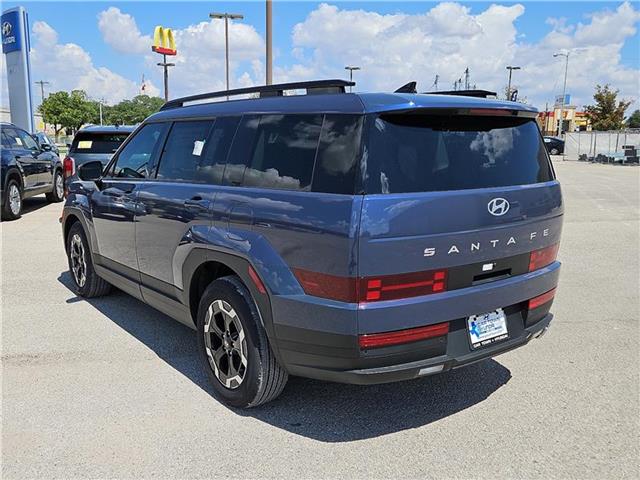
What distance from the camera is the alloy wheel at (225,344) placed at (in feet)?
10.9

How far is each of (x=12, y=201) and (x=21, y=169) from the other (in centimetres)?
77

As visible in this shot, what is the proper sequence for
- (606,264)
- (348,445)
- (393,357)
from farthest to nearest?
(606,264) < (348,445) < (393,357)

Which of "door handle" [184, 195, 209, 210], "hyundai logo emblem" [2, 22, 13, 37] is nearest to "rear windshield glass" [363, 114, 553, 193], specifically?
"door handle" [184, 195, 209, 210]

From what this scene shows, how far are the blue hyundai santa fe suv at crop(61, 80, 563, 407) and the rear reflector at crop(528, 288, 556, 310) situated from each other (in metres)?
0.02

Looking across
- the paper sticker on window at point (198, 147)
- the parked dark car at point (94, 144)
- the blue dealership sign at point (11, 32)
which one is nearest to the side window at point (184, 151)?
the paper sticker on window at point (198, 147)

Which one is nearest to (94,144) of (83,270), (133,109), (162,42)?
(83,270)

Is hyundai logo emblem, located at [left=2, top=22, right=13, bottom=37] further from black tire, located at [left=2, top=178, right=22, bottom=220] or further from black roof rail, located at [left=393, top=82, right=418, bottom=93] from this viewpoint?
black roof rail, located at [left=393, top=82, right=418, bottom=93]

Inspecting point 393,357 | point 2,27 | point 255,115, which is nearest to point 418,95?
point 255,115

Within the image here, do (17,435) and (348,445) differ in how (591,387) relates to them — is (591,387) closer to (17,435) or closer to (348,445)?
(348,445)

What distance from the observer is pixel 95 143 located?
11.2 meters

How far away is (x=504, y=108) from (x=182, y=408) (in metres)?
2.67

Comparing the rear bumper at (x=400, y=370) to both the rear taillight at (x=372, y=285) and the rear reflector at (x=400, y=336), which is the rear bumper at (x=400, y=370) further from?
the rear taillight at (x=372, y=285)

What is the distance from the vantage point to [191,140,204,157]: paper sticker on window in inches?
152

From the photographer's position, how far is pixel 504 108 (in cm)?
324
